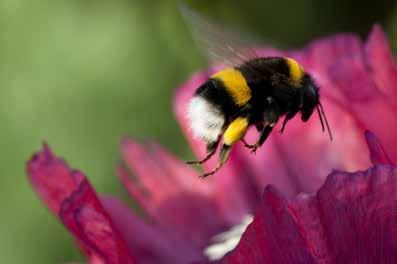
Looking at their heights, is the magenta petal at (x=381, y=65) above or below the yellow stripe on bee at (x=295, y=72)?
below

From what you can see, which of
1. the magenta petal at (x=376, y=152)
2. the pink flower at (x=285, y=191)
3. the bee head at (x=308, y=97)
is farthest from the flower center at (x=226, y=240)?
the magenta petal at (x=376, y=152)

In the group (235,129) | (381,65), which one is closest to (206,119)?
(235,129)

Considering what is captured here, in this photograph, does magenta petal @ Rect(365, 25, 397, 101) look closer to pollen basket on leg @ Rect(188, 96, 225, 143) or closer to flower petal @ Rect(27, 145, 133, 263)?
pollen basket on leg @ Rect(188, 96, 225, 143)

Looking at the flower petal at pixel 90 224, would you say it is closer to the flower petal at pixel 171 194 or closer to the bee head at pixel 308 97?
the bee head at pixel 308 97

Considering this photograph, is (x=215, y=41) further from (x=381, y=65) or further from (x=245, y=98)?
(x=381, y=65)

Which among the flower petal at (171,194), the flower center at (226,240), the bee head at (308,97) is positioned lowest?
the flower center at (226,240)
